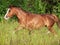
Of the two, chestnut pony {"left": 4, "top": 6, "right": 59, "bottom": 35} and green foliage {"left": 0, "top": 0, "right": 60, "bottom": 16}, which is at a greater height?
chestnut pony {"left": 4, "top": 6, "right": 59, "bottom": 35}

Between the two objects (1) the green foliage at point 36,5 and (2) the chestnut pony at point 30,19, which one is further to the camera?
(1) the green foliage at point 36,5

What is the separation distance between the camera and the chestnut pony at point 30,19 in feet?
42.4

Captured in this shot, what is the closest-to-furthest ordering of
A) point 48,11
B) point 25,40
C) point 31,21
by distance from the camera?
1. point 25,40
2. point 31,21
3. point 48,11

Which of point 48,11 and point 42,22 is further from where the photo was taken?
point 48,11

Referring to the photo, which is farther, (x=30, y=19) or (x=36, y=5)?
(x=36, y=5)

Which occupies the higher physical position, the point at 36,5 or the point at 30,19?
the point at 30,19

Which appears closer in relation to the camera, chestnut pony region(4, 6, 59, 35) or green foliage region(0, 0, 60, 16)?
chestnut pony region(4, 6, 59, 35)

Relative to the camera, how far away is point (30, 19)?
13156 millimetres

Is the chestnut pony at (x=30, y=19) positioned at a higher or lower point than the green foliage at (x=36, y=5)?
higher

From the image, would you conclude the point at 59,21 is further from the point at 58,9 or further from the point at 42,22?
the point at 58,9

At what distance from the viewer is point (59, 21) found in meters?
13.9

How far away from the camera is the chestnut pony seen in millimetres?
12935

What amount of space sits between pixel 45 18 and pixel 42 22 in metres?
0.29

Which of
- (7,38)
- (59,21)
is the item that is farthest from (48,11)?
(7,38)
